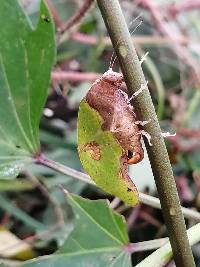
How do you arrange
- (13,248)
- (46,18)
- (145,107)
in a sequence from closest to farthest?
(145,107) < (46,18) < (13,248)

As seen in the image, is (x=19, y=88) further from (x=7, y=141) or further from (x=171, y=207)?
(x=171, y=207)

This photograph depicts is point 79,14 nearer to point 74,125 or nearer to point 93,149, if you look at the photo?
point 74,125

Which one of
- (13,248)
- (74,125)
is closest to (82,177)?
(13,248)

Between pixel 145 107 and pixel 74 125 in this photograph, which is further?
pixel 74 125

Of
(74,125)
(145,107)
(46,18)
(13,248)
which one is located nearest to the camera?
(145,107)

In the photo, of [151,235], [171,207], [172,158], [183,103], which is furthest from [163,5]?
[171,207]

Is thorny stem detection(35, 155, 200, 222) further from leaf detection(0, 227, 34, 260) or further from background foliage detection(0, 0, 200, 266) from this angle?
leaf detection(0, 227, 34, 260)

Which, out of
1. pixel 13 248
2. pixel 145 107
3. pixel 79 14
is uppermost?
pixel 79 14
